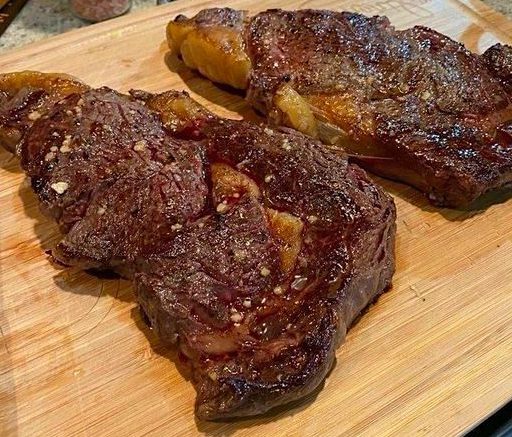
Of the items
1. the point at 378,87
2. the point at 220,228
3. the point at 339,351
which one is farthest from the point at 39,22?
the point at 339,351

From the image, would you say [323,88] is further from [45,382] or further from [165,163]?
[45,382]

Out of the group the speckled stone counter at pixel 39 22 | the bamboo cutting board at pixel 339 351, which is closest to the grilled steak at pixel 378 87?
the bamboo cutting board at pixel 339 351

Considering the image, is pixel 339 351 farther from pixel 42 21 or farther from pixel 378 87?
pixel 42 21

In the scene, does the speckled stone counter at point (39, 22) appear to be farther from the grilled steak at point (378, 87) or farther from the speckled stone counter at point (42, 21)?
the grilled steak at point (378, 87)

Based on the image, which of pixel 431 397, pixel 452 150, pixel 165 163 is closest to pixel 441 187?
pixel 452 150

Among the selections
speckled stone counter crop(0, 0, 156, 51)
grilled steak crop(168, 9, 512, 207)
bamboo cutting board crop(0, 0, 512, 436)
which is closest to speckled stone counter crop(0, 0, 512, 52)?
speckled stone counter crop(0, 0, 156, 51)
